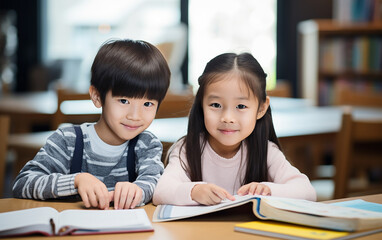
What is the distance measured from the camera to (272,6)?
665 cm

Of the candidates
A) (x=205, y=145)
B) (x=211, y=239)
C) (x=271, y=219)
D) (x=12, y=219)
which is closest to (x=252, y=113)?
(x=205, y=145)

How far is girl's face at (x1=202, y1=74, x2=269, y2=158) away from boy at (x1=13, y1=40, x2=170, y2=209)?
108mm

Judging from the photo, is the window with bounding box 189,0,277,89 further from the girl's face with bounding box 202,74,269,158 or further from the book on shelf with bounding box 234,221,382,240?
the book on shelf with bounding box 234,221,382,240

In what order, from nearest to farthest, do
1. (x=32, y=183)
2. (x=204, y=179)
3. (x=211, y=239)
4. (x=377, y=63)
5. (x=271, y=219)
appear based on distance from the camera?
(x=211, y=239) < (x=271, y=219) < (x=32, y=183) < (x=204, y=179) < (x=377, y=63)

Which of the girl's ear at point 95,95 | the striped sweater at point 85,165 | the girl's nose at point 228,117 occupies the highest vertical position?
the girl's ear at point 95,95

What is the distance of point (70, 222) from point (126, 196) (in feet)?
0.61

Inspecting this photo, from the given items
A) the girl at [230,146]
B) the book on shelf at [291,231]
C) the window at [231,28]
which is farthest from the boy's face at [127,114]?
the window at [231,28]

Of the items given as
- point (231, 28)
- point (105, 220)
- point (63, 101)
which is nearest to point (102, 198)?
point (105, 220)

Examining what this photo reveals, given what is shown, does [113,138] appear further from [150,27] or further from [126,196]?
[150,27]

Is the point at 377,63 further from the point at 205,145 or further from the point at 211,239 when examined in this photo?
the point at 211,239

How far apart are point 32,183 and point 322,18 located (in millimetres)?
Result: 5718

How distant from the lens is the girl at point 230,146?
116cm

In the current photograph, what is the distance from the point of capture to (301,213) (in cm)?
94

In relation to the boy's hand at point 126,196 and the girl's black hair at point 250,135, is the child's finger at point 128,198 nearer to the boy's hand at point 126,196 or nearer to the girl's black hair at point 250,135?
the boy's hand at point 126,196
